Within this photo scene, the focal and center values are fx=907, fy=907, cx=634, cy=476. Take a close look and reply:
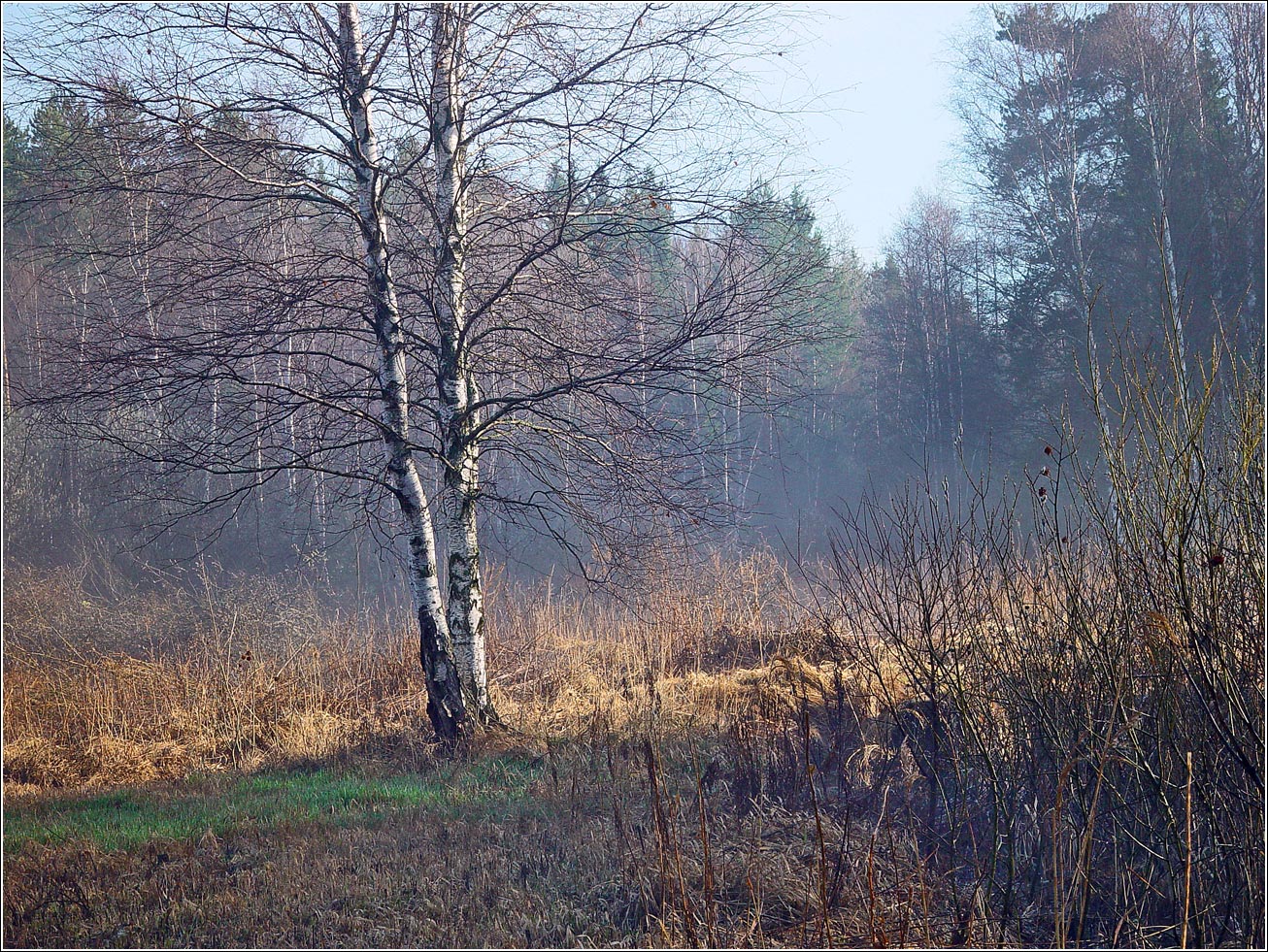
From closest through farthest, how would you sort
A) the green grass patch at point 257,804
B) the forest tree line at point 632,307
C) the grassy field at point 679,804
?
1. the grassy field at point 679,804
2. the green grass patch at point 257,804
3. the forest tree line at point 632,307

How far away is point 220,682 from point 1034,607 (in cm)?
808

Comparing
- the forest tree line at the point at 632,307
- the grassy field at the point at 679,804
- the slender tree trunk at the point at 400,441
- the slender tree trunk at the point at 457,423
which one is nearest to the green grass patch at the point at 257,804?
the grassy field at the point at 679,804

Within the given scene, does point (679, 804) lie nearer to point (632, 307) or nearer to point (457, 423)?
point (457, 423)

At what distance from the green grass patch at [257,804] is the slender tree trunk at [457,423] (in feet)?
3.14

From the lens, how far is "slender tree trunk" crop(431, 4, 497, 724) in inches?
287

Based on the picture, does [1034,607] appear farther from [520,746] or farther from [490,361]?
[490,361]

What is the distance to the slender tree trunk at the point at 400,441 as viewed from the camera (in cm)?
718

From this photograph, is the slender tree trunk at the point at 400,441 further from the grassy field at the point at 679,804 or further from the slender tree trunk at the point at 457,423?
the grassy field at the point at 679,804

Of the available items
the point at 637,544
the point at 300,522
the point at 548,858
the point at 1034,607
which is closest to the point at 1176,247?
the point at 637,544

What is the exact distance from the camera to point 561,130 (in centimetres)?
713

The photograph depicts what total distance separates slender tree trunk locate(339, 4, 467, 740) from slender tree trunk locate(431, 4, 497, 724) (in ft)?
0.46

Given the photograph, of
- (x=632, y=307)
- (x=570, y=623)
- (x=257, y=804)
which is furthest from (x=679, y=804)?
(x=570, y=623)

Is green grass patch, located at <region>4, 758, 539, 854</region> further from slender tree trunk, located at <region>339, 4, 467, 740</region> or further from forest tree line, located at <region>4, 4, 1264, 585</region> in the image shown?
forest tree line, located at <region>4, 4, 1264, 585</region>

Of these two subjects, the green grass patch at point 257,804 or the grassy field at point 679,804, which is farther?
the green grass patch at point 257,804
